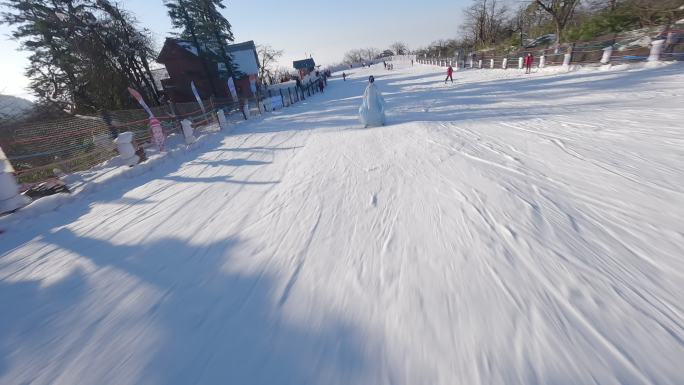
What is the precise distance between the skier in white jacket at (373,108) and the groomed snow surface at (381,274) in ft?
12.9

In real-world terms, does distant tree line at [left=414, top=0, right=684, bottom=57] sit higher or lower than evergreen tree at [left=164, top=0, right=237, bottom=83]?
lower

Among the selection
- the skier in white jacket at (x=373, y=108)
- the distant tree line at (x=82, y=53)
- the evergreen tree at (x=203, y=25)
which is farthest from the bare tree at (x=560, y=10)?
the distant tree line at (x=82, y=53)

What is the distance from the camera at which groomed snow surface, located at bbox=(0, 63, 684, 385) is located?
73.2 inches

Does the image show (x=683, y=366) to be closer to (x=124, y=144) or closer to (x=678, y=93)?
(x=678, y=93)

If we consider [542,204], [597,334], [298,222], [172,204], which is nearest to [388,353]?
[597,334]

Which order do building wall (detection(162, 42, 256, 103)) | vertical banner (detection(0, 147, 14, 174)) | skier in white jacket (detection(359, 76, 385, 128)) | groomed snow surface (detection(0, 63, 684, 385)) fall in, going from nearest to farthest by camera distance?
groomed snow surface (detection(0, 63, 684, 385)) < vertical banner (detection(0, 147, 14, 174)) < skier in white jacket (detection(359, 76, 385, 128)) < building wall (detection(162, 42, 256, 103))

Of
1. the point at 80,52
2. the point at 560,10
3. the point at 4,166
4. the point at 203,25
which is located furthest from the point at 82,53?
the point at 560,10

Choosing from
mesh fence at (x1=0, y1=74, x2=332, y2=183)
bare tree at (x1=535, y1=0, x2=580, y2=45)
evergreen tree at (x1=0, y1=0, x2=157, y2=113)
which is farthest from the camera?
bare tree at (x1=535, y1=0, x2=580, y2=45)

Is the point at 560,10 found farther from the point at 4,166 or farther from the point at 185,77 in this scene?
the point at 185,77

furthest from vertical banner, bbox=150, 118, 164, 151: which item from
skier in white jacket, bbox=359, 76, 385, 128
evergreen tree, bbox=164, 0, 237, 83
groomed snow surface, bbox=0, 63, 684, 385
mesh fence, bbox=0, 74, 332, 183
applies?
evergreen tree, bbox=164, 0, 237, 83

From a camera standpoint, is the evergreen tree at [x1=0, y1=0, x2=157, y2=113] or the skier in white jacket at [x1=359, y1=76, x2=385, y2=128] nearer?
the skier in white jacket at [x1=359, y1=76, x2=385, y2=128]

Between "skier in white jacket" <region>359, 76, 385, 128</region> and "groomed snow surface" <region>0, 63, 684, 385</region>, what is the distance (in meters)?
3.93

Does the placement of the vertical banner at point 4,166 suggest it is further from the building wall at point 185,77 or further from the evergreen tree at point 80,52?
the building wall at point 185,77

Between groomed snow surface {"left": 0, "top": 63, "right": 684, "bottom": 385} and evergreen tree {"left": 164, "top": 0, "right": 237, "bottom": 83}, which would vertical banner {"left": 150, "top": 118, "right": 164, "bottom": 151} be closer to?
groomed snow surface {"left": 0, "top": 63, "right": 684, "bottom": 385}
